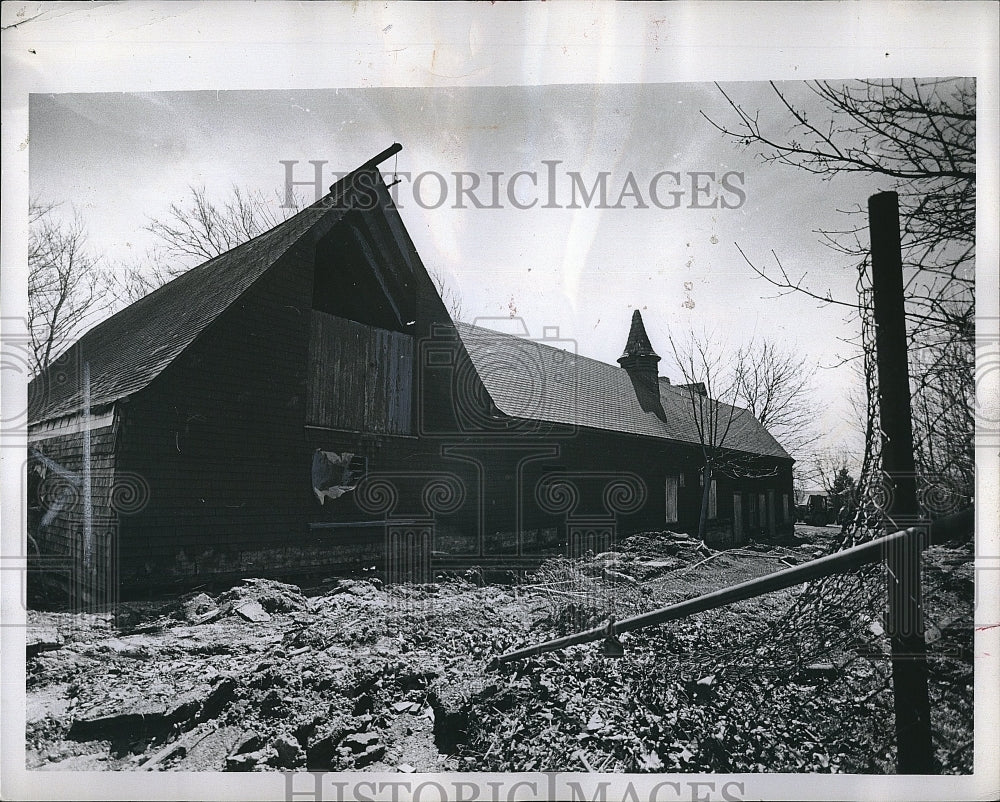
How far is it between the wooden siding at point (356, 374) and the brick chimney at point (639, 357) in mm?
1389

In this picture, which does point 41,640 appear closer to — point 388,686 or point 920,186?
point 388,686

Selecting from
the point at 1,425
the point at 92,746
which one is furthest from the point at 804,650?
the point at 1,425

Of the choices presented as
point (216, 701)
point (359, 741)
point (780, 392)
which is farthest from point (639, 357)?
point (216, 701)

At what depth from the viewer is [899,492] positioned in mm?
2637

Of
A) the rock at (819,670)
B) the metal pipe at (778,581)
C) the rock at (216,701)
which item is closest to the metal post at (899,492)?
the metal pipe at (778,581)

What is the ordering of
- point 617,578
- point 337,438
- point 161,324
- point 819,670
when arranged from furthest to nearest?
1. point 337,438
2. point 161,324
3. point 617,578
4. point 819,670

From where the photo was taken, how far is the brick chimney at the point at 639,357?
2.98 meters

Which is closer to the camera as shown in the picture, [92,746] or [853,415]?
[92,746]

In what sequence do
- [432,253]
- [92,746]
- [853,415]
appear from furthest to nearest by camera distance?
[432,253] → [853,415] → [92,746]

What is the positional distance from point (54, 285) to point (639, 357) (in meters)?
3.40

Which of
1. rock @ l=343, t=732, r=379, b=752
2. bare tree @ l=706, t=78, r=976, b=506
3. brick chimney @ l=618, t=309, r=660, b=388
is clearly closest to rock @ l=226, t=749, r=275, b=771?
rock @ l=343, t=732, r=379, b=752

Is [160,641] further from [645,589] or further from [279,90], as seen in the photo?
[279,90]

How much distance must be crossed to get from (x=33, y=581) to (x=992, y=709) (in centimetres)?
526

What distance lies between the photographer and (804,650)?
9.31ft
